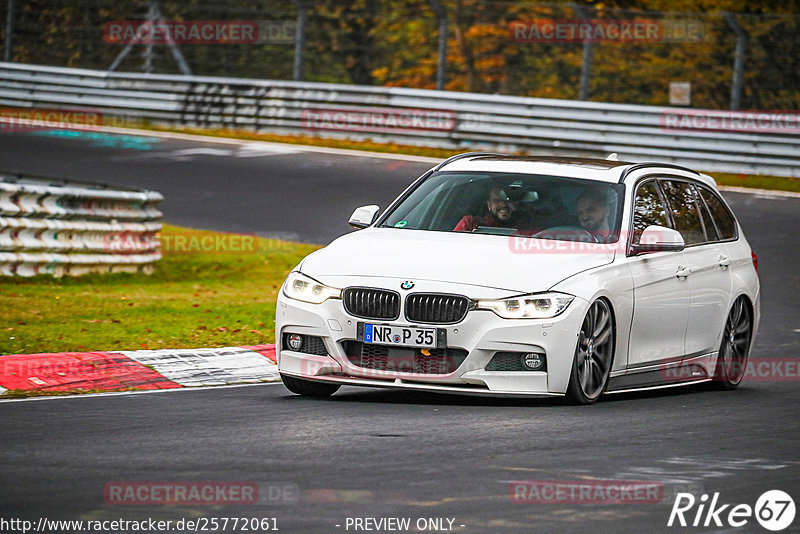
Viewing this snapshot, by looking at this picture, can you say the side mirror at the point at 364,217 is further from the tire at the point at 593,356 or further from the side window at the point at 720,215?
the side window at the point at 720,215

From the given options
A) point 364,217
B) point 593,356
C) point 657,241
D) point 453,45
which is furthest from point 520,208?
point 453,45

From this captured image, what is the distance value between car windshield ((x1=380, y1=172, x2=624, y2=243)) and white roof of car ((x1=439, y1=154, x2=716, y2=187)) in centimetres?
6

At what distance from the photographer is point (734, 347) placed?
37.5ft

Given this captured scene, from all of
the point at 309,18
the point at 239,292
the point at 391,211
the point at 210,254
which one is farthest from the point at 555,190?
the point at 309,18

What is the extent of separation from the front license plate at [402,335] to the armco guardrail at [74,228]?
7.54 meters

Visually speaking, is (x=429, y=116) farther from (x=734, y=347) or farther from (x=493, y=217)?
(x=493, y=217)

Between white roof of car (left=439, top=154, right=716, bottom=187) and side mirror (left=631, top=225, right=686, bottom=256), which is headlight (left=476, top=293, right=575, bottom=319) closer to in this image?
side mirror (left=631, top=225, right=686, bottom=256)

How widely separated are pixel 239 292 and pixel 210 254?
3309mm

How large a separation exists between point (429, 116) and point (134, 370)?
16.9 meters

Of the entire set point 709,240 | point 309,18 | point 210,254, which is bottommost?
point 210,254

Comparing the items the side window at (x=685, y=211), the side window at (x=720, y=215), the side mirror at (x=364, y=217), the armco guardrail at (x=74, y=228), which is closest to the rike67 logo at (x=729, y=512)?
the side mirror at (x=364, y=217)

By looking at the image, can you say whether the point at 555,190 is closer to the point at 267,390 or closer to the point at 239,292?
the point at 267,390

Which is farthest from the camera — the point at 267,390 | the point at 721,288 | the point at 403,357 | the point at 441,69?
the point at 441,69

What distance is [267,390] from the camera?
1026 centimetres
